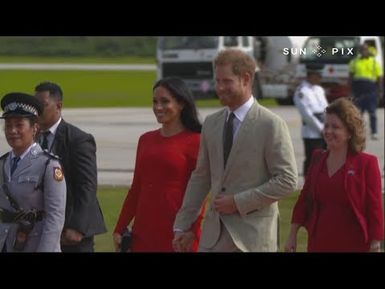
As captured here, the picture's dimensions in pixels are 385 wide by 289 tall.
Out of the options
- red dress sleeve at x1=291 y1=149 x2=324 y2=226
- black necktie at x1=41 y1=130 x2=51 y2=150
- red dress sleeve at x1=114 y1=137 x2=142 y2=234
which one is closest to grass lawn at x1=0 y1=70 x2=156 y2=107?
black necktie at x1=41 y1=130 x2=51 y2=150

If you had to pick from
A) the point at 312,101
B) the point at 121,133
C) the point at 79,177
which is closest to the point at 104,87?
the point at 121,133

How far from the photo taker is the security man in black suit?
688 cm

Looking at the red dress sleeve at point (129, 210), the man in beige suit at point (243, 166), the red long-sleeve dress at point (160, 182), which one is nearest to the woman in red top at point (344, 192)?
the man in beige suit at point (243, 166)

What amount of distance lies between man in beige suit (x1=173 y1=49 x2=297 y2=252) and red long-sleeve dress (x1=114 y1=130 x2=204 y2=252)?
1.66 ft

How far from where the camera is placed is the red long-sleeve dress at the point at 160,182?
6.70 metres

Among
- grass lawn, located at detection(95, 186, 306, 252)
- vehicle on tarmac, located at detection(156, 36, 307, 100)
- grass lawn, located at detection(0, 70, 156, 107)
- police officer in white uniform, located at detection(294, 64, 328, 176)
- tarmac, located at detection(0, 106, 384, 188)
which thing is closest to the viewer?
grass lawn, located at detection(95, 186, 306, 252)

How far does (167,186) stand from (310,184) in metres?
0.88

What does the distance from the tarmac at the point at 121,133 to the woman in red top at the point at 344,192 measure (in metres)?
5.52

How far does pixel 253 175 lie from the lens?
6.09 m

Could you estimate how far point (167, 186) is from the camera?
6.72 meters

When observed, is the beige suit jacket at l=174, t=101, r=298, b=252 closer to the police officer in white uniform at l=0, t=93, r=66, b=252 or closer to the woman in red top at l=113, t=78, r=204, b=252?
the woman in red top at l=113, t=78, r=204, b=252
